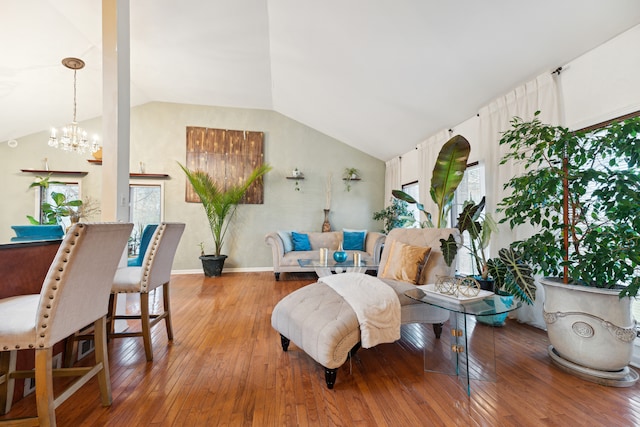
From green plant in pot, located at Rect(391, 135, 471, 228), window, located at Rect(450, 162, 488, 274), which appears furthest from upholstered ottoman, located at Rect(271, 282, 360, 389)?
window, located at Rect(450, 162, 488, 274)

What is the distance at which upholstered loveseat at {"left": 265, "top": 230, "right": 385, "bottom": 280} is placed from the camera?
4824mm

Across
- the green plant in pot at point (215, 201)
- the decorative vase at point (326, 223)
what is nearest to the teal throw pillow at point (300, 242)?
the decorative vase at point (326, 223)

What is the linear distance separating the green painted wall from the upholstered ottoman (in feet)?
12.2

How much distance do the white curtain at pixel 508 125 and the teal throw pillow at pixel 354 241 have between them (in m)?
2.41

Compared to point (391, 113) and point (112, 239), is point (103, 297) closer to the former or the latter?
point (112, 239)

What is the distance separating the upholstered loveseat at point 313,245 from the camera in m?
4.82

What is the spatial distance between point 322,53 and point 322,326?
3.29 meters

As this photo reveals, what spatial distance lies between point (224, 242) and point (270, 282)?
1565 mm

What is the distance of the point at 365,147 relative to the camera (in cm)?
599

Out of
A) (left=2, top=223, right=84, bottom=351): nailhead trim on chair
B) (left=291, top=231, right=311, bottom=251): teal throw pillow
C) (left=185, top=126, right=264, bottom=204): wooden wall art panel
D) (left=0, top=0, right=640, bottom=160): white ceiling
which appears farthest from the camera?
(left=185, top=126, right=264, bottom=204): wooden wall art panel

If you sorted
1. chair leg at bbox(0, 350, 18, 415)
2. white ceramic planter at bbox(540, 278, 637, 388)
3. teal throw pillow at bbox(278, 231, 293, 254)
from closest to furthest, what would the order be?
1. chair leg at bbox(0, 350, 18, 415)
2. white ceramic planter at bbox(540, 278, 637, 388)
3. teal throw pillow at bbox(278, 231, 293, 254)

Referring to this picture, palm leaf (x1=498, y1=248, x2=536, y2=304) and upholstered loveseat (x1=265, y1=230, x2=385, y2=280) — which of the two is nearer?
palm leaf (x1=498, y1=248, x2=536, y2=304)

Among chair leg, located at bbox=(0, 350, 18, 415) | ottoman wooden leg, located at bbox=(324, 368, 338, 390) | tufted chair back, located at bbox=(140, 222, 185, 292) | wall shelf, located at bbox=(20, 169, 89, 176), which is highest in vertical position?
wall shelf, located at bbox=(20, 169, 89, 176)

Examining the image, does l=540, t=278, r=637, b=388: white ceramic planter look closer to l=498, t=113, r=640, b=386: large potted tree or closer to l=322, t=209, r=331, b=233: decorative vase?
l=498, t=113, r=640, b=386: large potted tree
